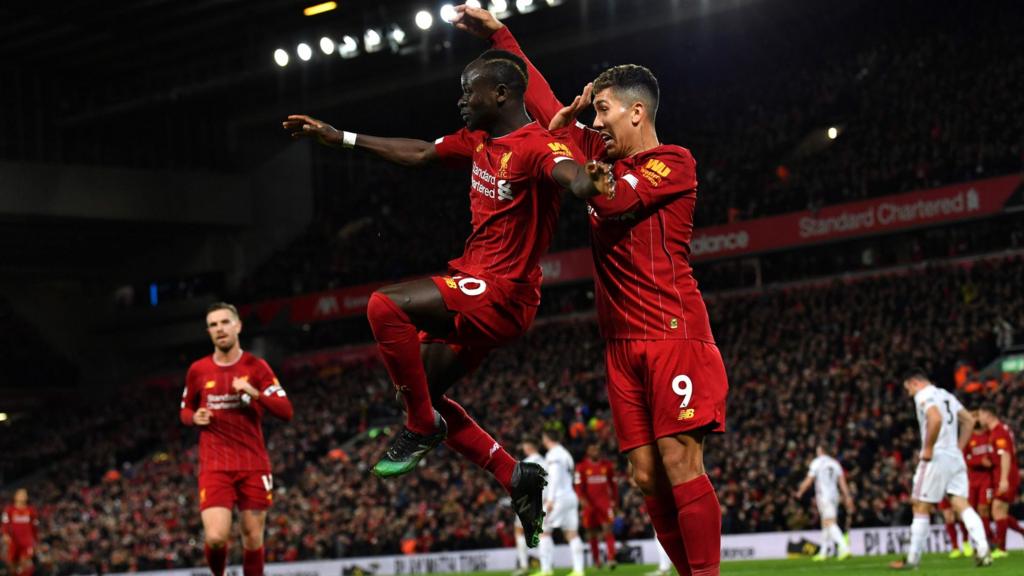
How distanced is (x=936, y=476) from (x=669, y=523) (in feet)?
30.5

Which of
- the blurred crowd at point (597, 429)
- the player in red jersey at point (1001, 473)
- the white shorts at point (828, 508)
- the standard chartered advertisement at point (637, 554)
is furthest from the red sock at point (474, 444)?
the blurred crowd at point (597, 429)

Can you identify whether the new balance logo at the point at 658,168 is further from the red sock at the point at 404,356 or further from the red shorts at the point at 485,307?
the red sock at the point at 404,356

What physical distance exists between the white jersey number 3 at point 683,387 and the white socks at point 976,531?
9981mm

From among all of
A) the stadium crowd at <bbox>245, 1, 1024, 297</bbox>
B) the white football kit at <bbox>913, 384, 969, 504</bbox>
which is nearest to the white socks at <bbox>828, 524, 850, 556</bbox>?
the white football kit at <bbox>913, 384, 969, 504</bbox>

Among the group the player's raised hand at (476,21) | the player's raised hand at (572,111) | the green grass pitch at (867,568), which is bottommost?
the green grass pitch at (867,568)

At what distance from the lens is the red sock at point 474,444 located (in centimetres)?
789

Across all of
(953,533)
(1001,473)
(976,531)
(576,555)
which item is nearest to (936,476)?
(976,531)

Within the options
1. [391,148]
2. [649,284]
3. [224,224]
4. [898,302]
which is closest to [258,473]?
[391,148]

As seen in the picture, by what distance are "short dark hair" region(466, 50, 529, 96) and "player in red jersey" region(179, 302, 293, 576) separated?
560cm

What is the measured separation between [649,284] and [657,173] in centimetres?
57

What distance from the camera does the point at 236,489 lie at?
40.7ft

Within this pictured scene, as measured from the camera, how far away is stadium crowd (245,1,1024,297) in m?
32.6

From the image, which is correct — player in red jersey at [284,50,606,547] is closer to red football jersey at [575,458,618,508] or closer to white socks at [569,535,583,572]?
white socks at [569,535,583,572]

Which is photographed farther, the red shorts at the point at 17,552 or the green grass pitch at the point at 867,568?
the red shorts at the point at 17,552
